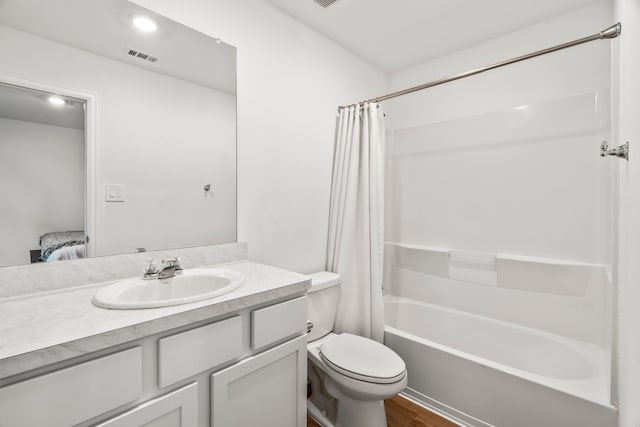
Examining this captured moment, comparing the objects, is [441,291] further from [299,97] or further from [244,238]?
[299,97]

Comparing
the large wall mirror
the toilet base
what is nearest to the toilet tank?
the toilet base

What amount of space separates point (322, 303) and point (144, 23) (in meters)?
1.72

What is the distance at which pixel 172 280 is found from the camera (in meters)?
1.19

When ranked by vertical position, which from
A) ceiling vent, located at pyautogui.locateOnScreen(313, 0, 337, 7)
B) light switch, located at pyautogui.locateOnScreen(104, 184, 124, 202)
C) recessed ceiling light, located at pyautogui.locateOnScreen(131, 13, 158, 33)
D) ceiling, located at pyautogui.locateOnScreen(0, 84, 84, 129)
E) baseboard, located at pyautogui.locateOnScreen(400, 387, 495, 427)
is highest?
ceiling vent, located at pyautogui.locateOnScreen(313, 0, 337, 7)

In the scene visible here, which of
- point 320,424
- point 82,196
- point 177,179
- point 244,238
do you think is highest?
point 177,179

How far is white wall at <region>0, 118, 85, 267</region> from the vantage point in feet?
3.18

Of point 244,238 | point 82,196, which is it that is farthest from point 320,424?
point 82,196

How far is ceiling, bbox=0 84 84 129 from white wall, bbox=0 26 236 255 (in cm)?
6

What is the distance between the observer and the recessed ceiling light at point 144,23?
1.24m

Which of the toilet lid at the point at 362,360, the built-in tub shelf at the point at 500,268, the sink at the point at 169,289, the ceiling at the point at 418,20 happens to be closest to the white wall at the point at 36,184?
the sink at the point at 169,289

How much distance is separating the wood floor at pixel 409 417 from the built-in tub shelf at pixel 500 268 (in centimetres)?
98

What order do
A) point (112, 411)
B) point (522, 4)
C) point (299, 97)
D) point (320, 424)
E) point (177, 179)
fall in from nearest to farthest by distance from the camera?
1. point (112, 411)
2. point (177, 179)
3. point (320, 424)
4. point (522, 4)
5. point (299, 97)

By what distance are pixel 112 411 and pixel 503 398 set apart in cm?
171

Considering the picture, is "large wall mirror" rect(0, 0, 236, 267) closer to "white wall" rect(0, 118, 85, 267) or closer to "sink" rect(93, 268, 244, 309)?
"white wall" rect(0, 118, 85, 267)
